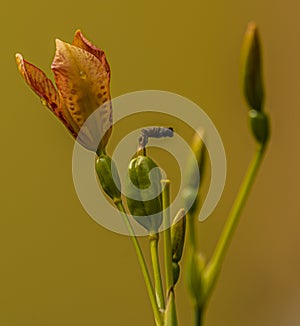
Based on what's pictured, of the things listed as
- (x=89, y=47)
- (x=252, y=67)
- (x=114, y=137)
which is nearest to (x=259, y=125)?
(x=252, y=67)

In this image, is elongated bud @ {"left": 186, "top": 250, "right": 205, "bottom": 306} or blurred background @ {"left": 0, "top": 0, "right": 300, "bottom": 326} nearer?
elongated bud @ {"left": 186, "top": 250, "right": 205, "bottom": 306}

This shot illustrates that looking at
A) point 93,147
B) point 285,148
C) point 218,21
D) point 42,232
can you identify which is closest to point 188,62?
point 218,21

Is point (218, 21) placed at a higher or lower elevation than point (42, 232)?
higher

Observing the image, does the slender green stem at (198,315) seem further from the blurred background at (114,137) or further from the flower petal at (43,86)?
the blurred background at (114,137)

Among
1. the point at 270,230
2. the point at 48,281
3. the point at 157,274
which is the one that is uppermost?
the point at 157,274

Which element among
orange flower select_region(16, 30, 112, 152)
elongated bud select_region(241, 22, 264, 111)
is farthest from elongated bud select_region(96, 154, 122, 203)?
elongated bud select_region(241, 22, 264, 111)

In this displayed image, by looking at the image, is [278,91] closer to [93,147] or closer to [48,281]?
[48,281]

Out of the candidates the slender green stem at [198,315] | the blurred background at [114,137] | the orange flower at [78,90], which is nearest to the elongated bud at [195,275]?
the slender green stem at [198,315]

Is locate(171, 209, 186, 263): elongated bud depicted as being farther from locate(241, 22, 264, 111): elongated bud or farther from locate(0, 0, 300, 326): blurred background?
locate(0, 0, 300, 326): blurred background
